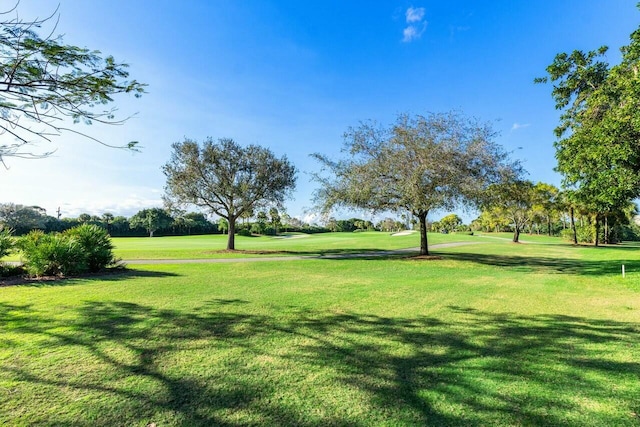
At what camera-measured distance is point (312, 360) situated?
4062 millimetres

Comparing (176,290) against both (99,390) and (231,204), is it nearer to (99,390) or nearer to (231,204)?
(99,390)

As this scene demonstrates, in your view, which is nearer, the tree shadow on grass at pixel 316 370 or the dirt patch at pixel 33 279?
the tree shadow on grass at pixel 316 370

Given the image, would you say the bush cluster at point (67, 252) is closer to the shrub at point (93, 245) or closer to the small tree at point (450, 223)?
the shrub at point (93, 245)

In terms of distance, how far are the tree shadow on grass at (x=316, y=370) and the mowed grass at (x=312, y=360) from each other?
0.07ft

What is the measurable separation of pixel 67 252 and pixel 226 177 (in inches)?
613

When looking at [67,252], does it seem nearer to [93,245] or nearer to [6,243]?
[93,245]

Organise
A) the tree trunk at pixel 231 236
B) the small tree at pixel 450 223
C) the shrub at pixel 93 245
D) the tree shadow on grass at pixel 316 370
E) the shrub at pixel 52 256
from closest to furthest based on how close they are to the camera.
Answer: the tree shadow on grass at pixel 316 370 → the shrub at pixel 52 256 → the shrub at pixel 93 245 → the tree trunk at pixel 231 236 → the small tree at pixel 450 223

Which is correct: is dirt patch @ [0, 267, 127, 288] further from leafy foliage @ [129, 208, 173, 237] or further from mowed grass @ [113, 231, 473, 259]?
leafy foliage @ [129, 208, 173, 237]

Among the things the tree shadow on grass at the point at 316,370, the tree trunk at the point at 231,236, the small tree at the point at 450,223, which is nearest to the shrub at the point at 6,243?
the tree shadow on grass at the point at 316,370

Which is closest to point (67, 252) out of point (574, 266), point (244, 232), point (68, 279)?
point (68, 279)

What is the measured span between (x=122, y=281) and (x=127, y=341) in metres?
6.21

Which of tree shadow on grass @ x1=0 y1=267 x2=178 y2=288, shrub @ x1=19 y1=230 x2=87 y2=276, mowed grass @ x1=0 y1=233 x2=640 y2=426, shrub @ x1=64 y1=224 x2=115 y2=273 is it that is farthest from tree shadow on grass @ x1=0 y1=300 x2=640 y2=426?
shrub @ x1=64 y1=224 x2=115 y2=273

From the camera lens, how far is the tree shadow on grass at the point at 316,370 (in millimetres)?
2896

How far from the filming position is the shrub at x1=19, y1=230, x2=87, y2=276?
33.2ft
